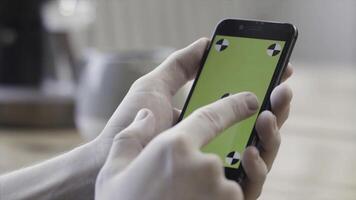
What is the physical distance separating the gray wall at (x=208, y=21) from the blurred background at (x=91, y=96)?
2 centimetres

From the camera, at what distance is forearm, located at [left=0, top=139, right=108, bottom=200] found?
2.35 ft

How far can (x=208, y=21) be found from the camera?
3197mm

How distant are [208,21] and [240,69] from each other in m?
2.52

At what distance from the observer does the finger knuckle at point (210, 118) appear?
518mm

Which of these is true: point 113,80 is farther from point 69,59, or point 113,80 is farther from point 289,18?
point 289,18

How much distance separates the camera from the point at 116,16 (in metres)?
3.03

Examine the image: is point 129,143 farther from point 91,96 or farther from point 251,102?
point 91,96

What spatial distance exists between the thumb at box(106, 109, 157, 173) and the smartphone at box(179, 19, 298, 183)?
3.3 inches

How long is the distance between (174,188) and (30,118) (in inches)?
38.9

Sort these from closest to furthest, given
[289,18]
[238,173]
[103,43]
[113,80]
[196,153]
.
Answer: [196,153]
[238,173]
[113,80]
[103,43]
[289,18]

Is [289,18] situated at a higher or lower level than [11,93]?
lower

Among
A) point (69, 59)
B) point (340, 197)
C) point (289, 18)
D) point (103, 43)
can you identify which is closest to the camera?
point (340, 197)

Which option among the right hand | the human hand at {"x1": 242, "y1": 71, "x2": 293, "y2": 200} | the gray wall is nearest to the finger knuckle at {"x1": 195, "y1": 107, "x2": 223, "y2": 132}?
the right hand

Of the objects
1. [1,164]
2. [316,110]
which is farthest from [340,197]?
[316,110]
